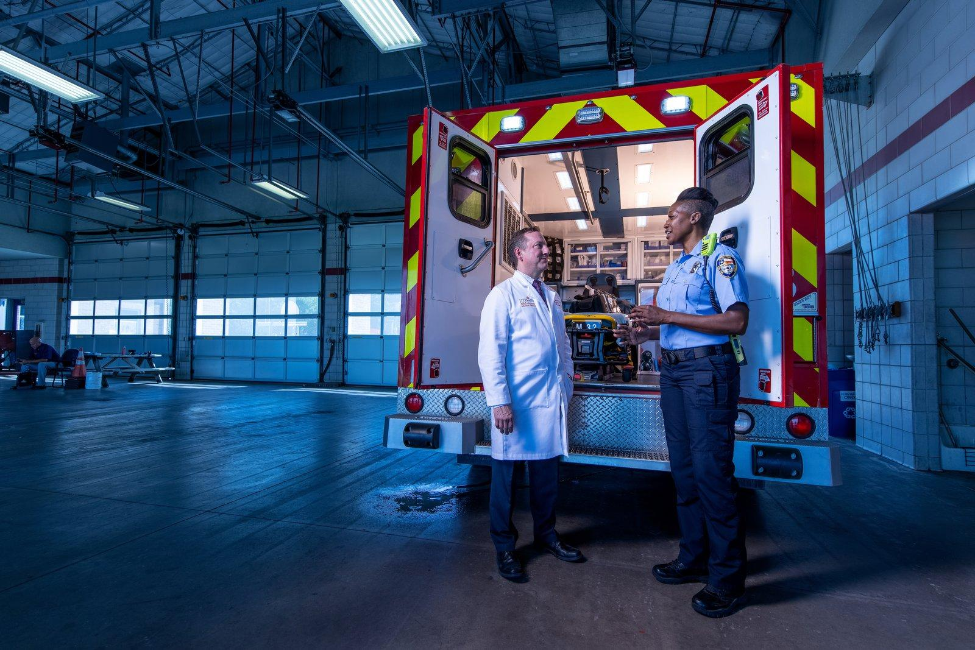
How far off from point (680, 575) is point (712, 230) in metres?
2.03

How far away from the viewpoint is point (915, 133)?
480 cm

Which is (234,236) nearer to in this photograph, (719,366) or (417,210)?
(417,210)

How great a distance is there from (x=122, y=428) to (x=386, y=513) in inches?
202

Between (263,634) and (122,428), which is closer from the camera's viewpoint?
(263,634)

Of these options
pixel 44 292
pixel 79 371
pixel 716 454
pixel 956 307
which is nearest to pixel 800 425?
pixel 716 454

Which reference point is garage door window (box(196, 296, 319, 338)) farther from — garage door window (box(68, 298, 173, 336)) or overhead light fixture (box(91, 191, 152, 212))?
overhead light fixture (box(91, 191, 152, 212))

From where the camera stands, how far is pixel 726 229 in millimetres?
2930

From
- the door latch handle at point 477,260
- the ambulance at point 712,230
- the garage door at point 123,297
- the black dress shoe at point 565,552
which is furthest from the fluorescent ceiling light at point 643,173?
the garage door at point 123,297

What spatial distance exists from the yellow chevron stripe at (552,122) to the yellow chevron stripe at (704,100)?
0.68 meters

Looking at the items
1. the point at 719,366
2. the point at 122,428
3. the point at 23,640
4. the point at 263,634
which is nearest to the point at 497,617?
the point at 263,634

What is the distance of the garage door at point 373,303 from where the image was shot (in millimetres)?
14195

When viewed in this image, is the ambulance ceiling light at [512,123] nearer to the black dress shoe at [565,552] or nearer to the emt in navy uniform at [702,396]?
the emt in navy uniform at [702,396]

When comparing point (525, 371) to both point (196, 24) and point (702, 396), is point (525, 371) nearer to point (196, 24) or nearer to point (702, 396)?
point (702, 396)

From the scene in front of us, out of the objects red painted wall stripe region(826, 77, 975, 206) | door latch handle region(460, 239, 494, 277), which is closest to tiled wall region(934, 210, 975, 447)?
red painted wall stripe region(826, 77, 975, 206)
